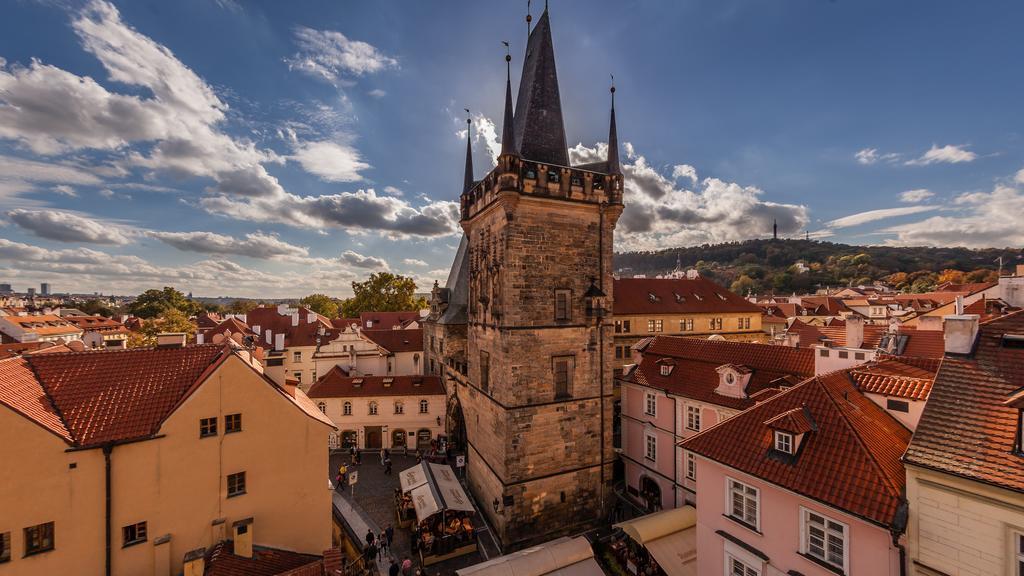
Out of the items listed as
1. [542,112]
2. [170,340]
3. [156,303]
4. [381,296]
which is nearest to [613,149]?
[542,112]

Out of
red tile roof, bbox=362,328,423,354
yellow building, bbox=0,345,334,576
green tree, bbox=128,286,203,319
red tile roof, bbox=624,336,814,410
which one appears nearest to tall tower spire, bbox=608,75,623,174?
red tile roof, bbox=624,336,814,410

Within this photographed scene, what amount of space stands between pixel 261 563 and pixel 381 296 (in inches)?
1848

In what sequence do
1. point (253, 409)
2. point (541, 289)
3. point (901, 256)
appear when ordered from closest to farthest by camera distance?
point (253, 409), point (541, 289), point (901, 256)

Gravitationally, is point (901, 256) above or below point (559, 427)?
above

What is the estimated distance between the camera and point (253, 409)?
12.5 metres

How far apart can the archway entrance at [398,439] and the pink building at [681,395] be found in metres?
15.1

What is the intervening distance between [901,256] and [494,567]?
607 feet

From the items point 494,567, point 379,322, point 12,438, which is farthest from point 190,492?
point 379,322

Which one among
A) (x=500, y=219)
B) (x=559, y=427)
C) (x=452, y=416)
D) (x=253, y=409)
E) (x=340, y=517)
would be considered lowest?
(x=340, y=517)

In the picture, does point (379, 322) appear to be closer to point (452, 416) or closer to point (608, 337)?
point (452, 416)

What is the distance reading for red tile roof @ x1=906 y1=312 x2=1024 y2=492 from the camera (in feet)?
24.0

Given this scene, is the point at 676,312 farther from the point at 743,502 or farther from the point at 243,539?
the point at 243,539

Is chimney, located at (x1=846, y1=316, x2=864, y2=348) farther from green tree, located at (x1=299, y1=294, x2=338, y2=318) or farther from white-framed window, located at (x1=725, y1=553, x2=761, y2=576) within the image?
green tree, located at (x1=299, y1=294, x2=338, y2=318)

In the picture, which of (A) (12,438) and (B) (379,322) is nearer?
(A) (12,438)
